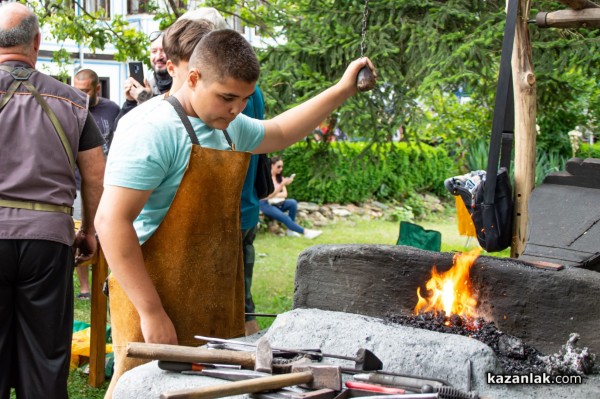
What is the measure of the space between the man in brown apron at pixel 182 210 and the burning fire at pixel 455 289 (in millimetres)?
811

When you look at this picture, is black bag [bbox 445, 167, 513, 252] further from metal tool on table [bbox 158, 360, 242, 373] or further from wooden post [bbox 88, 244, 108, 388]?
wooden post [bbox 88, 244, 108, 388]

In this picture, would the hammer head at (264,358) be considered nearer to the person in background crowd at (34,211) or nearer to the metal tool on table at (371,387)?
the metal tool on table at (371,387)

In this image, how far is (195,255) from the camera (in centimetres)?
279

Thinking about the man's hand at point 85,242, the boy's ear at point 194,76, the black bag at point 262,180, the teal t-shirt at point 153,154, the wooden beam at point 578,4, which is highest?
the wooden beam at point 578,4

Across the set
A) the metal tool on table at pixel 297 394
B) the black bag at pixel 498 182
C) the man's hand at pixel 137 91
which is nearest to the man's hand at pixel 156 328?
the metal tool on table at pixel 297 394

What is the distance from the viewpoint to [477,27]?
19.2 ft

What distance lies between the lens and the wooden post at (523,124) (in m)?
3.85

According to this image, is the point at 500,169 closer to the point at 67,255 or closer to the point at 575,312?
the point at 575,312

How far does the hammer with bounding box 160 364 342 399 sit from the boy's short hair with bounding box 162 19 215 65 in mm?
1382

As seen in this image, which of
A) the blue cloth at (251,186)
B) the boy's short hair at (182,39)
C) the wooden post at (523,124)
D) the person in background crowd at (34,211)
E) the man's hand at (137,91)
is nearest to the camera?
the boy's short hair at (182,39)

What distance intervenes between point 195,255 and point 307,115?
84 cm

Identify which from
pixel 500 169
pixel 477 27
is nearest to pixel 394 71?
pixel 477 27

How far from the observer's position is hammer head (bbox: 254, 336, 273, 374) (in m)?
2.28

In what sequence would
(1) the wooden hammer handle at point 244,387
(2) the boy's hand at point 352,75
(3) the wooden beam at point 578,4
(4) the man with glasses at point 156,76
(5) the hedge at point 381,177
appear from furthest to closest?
(5) the hedge at point 381,177
(4) the man with glasses at point 156,76
(3) the wooden beam at point 578,4
(2) the boy's hand at point 352,75
(1) the wooden hammer handle at point 244,387
